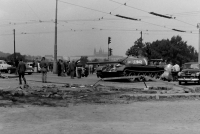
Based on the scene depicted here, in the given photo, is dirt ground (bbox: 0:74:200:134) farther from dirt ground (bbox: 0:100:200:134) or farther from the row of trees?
the row of trees

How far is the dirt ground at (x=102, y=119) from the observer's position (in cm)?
743

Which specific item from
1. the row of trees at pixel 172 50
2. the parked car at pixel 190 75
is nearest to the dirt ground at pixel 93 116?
the parked car at pixel 190 75

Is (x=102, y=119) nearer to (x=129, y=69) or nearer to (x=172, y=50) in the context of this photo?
(x=129, y=69)

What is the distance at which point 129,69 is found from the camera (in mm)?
28203

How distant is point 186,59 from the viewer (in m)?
109

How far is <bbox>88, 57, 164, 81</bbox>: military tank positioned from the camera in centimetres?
2780

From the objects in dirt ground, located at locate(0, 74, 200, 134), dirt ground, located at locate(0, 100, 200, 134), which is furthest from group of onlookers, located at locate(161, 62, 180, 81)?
dirt ground, located at locate(0, 100, 200, 134)

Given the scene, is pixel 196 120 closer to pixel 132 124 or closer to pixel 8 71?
pixel 132 124

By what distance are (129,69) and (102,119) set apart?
64.2ft

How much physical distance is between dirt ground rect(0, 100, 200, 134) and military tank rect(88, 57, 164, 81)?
607 inches

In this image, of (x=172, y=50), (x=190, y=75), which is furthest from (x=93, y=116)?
(x=172, y=50)

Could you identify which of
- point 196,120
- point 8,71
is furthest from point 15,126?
point 8,71

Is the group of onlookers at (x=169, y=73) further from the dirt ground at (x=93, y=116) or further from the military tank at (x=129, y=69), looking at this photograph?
the dirt ground at (x=93, y=116)

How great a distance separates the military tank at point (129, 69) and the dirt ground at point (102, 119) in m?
15.4
